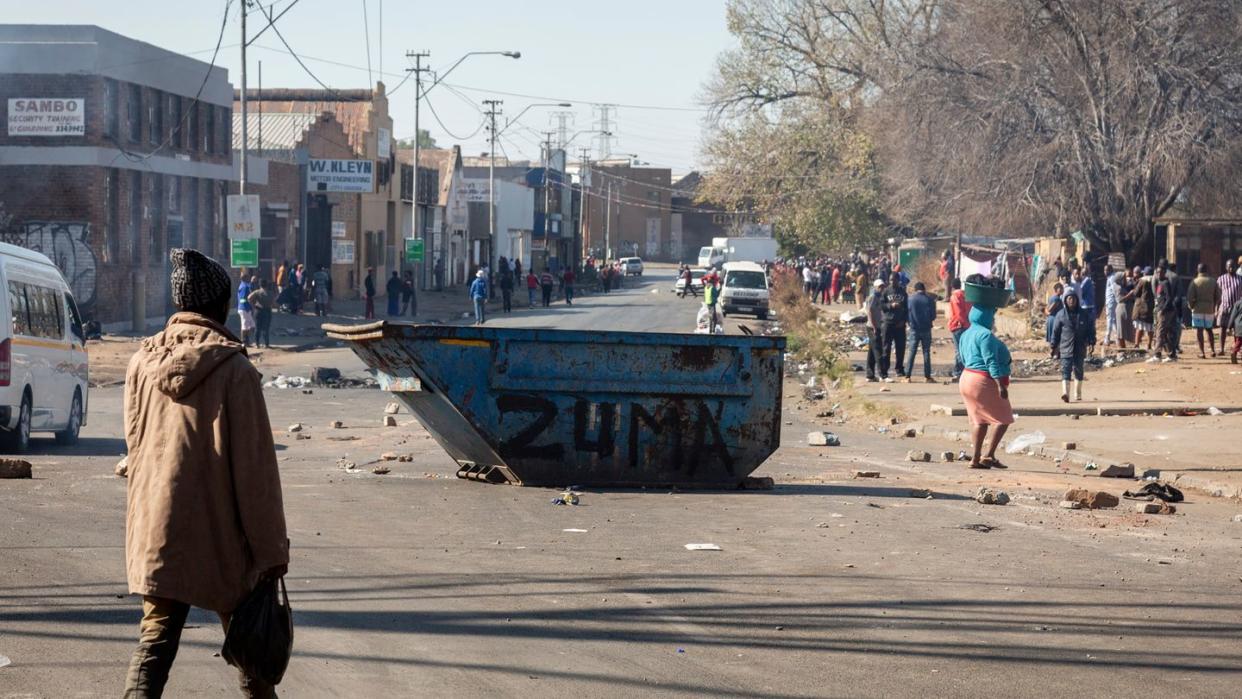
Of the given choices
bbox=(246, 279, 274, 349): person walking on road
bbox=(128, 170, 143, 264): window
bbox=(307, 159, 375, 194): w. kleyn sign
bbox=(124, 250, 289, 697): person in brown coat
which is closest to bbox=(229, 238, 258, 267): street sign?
bbox=(246, 279, 274, 349): person walking on road

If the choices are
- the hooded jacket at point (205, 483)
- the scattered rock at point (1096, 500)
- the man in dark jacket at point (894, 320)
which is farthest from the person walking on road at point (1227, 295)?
the hooded jacket at point (205, 483)

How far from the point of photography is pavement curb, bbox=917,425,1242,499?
13055 mm

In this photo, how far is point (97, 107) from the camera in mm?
35750

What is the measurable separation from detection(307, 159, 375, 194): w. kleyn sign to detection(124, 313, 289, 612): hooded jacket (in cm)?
4584

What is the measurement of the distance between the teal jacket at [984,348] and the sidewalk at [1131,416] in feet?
5.80

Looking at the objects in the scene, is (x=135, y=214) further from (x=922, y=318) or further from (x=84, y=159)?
(x=922, y=318)

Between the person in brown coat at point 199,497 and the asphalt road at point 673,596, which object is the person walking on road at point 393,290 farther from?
the person in brown coat at point 199,497

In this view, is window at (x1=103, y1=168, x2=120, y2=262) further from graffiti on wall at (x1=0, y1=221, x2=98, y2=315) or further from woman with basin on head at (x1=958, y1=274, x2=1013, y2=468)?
woman with basin on head at (x1=958, y1=274, x2=1013, y2=468)

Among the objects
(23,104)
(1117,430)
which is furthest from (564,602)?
(23,104)

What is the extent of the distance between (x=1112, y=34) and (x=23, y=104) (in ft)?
82.6

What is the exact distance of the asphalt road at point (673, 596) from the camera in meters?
6.16

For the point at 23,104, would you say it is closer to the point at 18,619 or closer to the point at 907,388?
the point at 907,388

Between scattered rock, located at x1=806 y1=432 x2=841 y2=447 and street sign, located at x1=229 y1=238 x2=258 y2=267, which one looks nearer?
scattered rock, located at x1=806 y1=432 x2=841 y2=447

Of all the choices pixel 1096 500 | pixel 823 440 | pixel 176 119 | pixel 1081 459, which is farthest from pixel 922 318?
pixel 176 119
